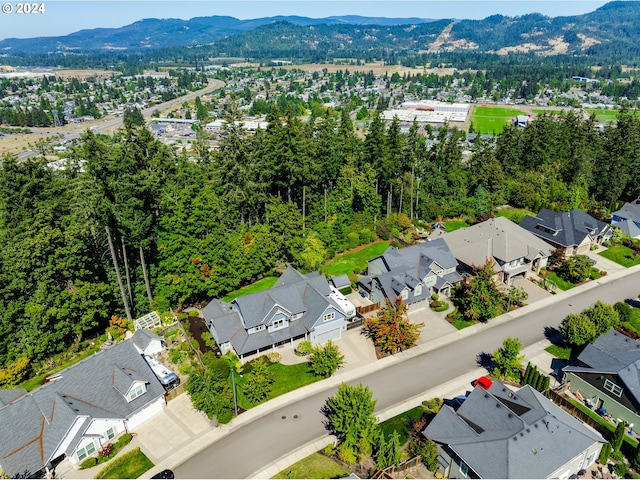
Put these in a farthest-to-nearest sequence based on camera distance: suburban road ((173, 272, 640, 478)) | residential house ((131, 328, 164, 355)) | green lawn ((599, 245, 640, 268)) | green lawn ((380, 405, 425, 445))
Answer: green lawn ((599, 245, 640, 268)) < residential house ((131, 328, 164, 355)) < green lawn ((380, 405, 425, 445)) < suburban road ((173, 272, 640, 478))

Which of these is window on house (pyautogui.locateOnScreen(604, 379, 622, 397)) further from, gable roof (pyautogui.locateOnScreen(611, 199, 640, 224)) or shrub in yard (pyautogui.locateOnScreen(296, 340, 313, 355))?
gable roof (pyautogui.locateOnScreen(611, 199, 640, 224))

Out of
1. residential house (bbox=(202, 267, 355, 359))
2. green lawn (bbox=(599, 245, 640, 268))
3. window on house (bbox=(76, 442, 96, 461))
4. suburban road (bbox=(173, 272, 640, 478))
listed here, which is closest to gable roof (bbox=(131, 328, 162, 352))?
residential house (bbox=(202, 267, 355, 359))

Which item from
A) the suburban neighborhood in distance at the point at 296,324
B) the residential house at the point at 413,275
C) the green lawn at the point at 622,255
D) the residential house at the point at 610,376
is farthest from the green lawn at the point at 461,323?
the green lawn at the point at 622,255

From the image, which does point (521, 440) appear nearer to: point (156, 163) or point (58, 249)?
point (58, 249)

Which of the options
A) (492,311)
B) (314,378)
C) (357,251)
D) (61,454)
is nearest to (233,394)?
(314,378)

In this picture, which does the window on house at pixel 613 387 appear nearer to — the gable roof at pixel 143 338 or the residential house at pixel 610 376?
the residential house at pixel 610 376

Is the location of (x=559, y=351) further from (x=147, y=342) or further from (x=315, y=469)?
(x=147, y=342)

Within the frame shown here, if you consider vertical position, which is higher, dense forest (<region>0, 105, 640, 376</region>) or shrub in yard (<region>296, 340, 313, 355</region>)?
dense forest (<region>0, 105, 640, 376</region>)

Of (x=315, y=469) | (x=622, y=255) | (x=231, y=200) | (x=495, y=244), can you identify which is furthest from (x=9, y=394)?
(x=622, y=255)
